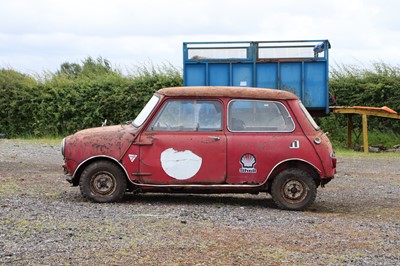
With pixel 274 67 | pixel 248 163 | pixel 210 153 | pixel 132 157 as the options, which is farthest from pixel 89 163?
pixel 274 67

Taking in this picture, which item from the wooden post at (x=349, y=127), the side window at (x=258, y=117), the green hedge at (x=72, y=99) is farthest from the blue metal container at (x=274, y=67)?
the side window at (x=258, y=117)

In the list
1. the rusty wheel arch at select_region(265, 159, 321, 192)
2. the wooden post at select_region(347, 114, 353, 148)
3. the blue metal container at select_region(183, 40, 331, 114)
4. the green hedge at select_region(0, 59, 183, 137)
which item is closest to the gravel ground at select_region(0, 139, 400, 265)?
the rusty wheel arch at select_region(265, 159, 321, 192)

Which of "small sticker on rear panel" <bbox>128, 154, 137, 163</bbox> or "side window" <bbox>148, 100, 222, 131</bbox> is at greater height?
"side window" <bbox>148, 100, 222, 131</bbox>

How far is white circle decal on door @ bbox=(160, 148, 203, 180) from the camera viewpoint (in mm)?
10844

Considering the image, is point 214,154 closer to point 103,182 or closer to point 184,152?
point 184,152

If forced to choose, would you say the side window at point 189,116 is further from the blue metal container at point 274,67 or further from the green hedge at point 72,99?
the green hedge at point 72,99

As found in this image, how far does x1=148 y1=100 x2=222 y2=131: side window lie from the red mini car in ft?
0.05

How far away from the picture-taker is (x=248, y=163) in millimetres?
10836

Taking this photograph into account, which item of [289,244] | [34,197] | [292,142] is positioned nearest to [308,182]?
[292,142]

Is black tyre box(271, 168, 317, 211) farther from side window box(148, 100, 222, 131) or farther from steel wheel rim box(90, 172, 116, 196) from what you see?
steel wheel rim box(90, 172, 116, 196)

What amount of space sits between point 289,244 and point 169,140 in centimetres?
330

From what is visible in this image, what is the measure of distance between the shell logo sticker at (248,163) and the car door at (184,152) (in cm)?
25

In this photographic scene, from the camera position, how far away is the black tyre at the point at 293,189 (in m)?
10.9

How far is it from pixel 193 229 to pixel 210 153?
86.8 inches
